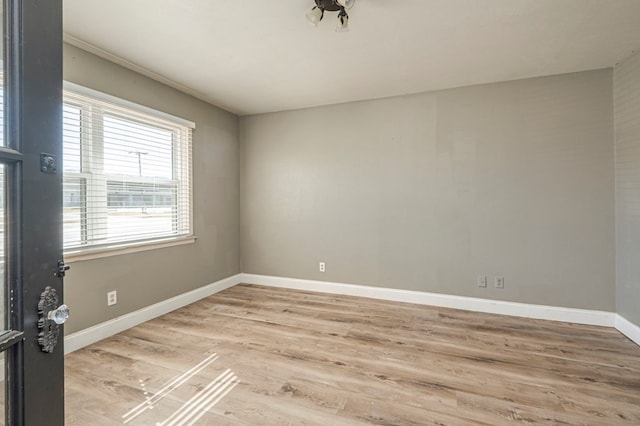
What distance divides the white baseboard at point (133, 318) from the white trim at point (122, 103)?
197 cm

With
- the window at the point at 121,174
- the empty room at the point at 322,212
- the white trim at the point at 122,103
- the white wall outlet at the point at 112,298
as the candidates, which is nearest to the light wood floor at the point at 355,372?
the empty room at the point at 322,212

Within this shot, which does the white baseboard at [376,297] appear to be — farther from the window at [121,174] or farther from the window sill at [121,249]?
the window at [121,174]

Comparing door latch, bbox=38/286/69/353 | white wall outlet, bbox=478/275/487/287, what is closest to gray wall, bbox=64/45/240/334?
door latch, bbox=38/286/69/353

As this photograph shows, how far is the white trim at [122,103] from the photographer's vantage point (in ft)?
7.62

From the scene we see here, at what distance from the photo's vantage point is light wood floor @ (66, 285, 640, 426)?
66.2 inches

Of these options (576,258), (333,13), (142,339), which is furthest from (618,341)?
(142,339)

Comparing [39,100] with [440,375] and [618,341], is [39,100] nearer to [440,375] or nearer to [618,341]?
[440,375]

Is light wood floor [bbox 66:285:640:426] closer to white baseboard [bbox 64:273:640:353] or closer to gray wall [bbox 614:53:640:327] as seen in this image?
white baseboard [bbox 64:273:640:353]

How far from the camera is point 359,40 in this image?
2336mm

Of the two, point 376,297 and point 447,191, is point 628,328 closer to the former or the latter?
point 447,191

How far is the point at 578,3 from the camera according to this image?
1.90 metres

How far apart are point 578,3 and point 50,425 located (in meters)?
3.23

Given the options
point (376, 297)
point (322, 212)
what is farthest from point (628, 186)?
point (322, 212)

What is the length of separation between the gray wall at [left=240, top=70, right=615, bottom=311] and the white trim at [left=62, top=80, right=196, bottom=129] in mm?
1155
